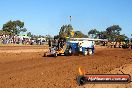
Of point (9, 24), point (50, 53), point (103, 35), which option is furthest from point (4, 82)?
point (103, 35)

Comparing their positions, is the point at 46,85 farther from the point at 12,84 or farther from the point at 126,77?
the point at 126,77

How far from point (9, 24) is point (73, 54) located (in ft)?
249

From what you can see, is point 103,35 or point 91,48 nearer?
point 91,48

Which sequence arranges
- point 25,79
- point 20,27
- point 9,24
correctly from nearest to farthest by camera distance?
1. point 25,79
2. point 9,24
3. point 20,27

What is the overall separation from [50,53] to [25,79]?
17.8 m

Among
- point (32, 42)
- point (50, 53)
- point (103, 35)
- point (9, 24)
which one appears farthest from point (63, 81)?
point (103, 35)

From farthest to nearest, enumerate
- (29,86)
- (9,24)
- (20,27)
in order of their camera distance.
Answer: (20,27) → (9,24) → (29,86)

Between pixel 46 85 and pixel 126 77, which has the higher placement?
pixel 126 77

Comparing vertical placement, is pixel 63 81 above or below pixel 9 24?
below

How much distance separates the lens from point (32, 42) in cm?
5947

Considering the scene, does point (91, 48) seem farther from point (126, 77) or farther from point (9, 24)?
point (9, 24)

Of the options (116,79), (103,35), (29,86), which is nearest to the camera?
(116,79)

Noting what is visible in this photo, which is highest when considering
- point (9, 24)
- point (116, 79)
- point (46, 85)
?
point (9, 24)

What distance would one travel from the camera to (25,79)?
41.9 feet
